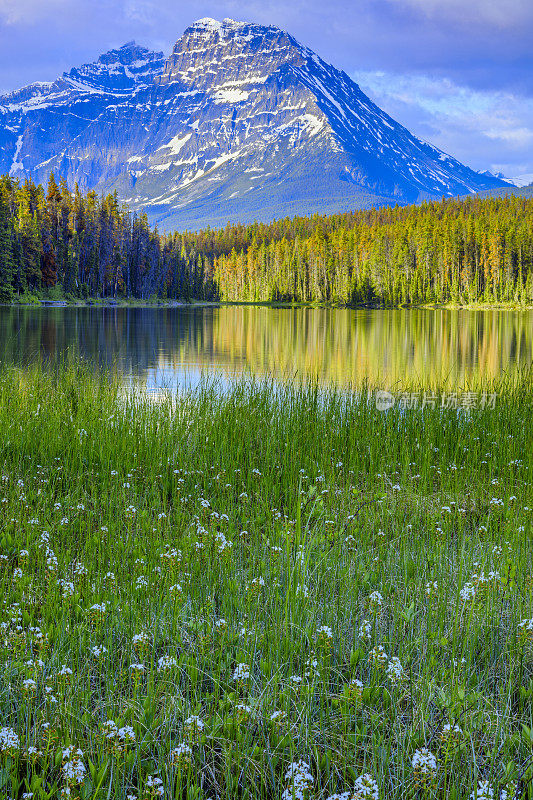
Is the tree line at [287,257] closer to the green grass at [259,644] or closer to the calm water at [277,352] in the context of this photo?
the calm water at [277,352]

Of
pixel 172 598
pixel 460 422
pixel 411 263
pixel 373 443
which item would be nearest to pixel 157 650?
pixel 172 598

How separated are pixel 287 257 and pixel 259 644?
148 meters

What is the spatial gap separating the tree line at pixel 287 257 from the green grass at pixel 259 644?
69.0 metres

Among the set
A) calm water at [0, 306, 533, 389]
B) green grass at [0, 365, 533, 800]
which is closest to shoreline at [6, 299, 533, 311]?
calm water at [0, 306, 533, 389]

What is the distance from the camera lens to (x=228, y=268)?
166 meters

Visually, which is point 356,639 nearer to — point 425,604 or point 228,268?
point 425,604

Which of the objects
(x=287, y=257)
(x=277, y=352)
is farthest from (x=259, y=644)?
(x=287, y=257)

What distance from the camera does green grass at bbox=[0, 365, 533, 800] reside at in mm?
2916

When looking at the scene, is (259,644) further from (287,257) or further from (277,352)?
(287,257)

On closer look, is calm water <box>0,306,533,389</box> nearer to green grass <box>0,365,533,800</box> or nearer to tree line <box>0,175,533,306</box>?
green grass <box>0,365,533,800</box>

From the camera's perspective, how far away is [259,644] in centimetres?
381

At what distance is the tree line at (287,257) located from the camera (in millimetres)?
83250

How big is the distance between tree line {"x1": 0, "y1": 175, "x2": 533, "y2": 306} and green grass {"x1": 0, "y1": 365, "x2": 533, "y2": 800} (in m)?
69.0

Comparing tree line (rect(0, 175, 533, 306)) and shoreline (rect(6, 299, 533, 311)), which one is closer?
shoreline (rect(6, 299, 533, 311))
